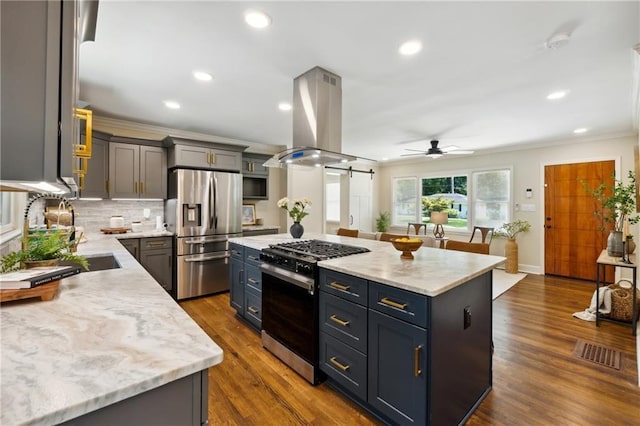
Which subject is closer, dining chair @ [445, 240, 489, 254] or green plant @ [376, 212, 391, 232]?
dining chair @ [445, 240, 489, 254]

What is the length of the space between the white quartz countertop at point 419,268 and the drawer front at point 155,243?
2909mm

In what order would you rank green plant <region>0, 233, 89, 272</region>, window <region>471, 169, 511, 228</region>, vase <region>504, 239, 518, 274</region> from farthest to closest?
window <region>471, 169, 511, 228</region>
vase <region>504, 239, 518, 274</region>
green plant <region>0, 233, 89, 272</region>

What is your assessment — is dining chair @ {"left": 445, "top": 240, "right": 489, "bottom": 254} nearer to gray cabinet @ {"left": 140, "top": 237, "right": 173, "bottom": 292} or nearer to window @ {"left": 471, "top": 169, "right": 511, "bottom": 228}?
gray cabinet @ {"left": 140, "top": 237, "right": 173, "bottom": 292}

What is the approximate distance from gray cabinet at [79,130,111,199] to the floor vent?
5.59m

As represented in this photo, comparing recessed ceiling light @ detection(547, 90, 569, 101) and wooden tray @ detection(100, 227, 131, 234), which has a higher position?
recessed ceiling light @ detection(547, 90, 569, 101)

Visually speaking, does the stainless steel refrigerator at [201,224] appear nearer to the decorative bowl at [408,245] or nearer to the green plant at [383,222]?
the decorative bowl at [408,245]

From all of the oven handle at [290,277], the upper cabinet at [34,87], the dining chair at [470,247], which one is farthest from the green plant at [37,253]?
the dining chair at [470,247]

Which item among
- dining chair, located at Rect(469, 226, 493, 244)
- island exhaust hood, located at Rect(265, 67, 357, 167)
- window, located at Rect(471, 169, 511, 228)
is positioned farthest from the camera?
window, located at Rect(471, 169, 511, 228)

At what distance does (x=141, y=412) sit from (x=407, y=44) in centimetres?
253

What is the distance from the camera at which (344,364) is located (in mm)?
1909

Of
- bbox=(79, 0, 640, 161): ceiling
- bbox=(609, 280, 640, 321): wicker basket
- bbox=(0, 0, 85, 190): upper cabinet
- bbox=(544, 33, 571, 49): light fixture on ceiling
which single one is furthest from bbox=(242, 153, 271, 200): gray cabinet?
bbox=(609, 280, 640, 321): wicker basket

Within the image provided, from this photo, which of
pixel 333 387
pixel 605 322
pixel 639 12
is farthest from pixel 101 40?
pixel 605 322

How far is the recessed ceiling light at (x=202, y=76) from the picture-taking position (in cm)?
264

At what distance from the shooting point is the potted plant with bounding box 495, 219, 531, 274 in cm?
548
